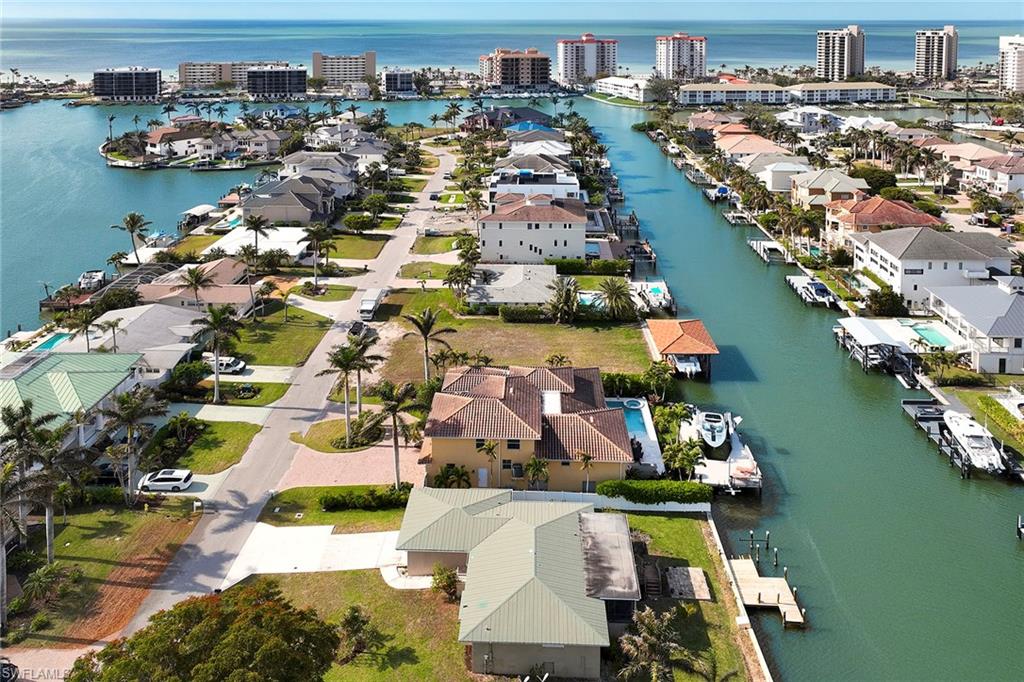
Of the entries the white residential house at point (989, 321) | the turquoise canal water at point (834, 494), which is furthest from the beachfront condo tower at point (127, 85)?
the white residential house at point (989, 321)

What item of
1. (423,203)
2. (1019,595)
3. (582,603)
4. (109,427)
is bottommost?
(1019,595)

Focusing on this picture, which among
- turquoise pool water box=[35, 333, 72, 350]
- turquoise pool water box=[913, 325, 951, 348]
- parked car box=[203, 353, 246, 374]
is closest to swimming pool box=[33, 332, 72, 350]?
turquoise pool water box=[35, 333, 72, 350]

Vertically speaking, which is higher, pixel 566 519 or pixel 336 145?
pixel 336 145

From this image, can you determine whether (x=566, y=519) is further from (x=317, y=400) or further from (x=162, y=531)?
(x=317, y=400)

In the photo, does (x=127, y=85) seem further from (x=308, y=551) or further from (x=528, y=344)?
(x=308, y=551)

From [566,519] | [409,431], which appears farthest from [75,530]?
[566,519]

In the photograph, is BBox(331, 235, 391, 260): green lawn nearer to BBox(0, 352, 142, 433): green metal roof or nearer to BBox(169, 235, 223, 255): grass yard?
BBox(169, 235, 223, 255): grass yard

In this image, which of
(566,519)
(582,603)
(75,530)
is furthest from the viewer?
(75,530)

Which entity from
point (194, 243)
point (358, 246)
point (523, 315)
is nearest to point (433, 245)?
point (358, 246)
